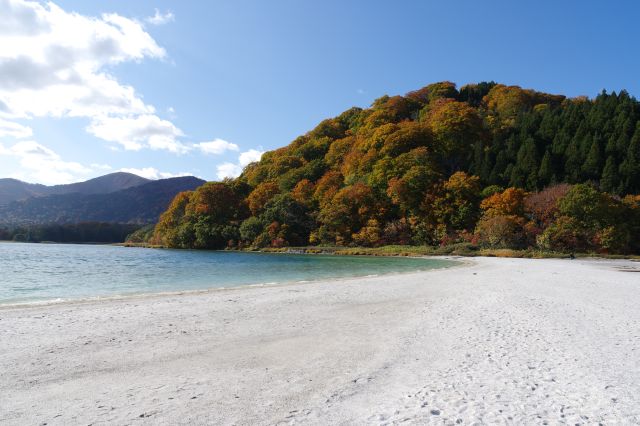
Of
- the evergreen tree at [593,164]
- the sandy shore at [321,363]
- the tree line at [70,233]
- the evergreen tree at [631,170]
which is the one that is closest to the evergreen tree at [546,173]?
the evergreen tree at [593,164]

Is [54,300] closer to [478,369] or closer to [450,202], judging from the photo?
[478,369]

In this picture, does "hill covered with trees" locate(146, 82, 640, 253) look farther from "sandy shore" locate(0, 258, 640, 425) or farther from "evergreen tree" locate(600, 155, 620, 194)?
"sandy shore" locate(0, 258, 640, 425)

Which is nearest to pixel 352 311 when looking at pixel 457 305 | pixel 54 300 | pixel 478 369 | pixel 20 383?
pixel 457 305

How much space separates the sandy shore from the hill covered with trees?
132 ft

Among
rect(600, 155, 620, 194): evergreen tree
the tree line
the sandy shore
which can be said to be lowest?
the sandy shore

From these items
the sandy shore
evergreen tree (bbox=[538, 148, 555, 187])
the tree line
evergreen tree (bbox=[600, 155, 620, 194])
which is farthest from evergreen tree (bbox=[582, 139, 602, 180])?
the tree line

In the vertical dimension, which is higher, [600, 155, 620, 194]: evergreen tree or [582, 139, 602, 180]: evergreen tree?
[582, 139, 602, 180]: evergreen tree

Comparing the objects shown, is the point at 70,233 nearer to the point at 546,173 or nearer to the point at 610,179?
the point at 546,173

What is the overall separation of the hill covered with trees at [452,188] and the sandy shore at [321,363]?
1584 inches

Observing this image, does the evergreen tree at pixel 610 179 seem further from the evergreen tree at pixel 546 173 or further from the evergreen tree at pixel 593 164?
the evergreen tree at pixel 546 173

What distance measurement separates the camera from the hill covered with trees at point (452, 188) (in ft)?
160

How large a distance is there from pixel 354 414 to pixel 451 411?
4.31 ft

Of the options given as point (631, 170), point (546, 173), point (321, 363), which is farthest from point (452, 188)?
point (321, 363)

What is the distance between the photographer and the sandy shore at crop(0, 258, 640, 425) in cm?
514
